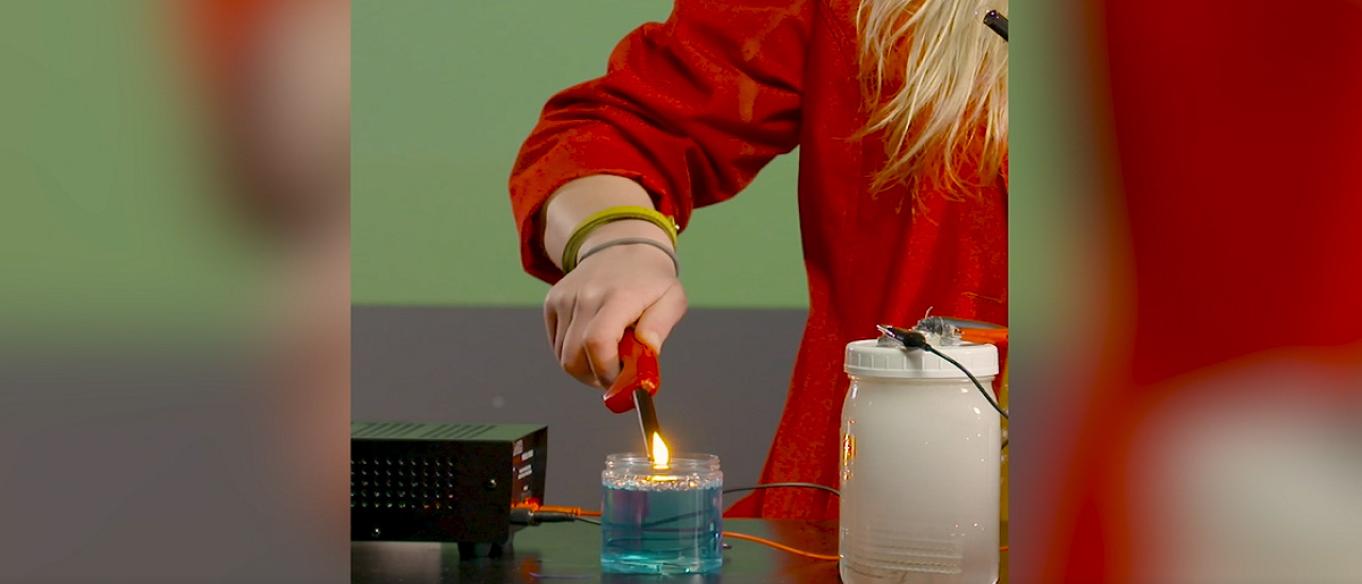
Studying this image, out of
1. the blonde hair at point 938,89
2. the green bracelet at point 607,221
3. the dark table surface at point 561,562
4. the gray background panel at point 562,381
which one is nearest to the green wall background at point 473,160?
the gray background panel at point 562,381

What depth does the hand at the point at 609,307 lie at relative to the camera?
0.92 meters

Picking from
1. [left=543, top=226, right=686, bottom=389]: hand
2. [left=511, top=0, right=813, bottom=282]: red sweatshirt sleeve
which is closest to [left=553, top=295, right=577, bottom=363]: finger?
[left=543, top=226, right=686, bottom=389]: hand

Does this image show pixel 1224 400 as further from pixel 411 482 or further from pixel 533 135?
pixel 533 135

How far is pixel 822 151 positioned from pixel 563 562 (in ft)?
1.96

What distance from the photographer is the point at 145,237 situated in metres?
0.20

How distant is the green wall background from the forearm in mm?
1398

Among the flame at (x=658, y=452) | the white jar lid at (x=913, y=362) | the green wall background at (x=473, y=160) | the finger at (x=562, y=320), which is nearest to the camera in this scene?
the white jar lid at (x=913, y=362)

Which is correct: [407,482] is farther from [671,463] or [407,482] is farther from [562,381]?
[562,381]

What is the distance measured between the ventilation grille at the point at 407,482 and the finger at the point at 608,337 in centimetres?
13

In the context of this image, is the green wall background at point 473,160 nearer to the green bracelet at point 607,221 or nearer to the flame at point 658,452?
the green bracelet at point 607,221

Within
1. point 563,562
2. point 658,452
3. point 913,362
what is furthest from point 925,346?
point 563,562

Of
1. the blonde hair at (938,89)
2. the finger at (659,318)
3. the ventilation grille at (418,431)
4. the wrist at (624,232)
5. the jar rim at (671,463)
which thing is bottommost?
the jar rim at (671,463)

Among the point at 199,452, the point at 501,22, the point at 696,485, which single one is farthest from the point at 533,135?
the point at 501,22

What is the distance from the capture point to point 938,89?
122 cm
